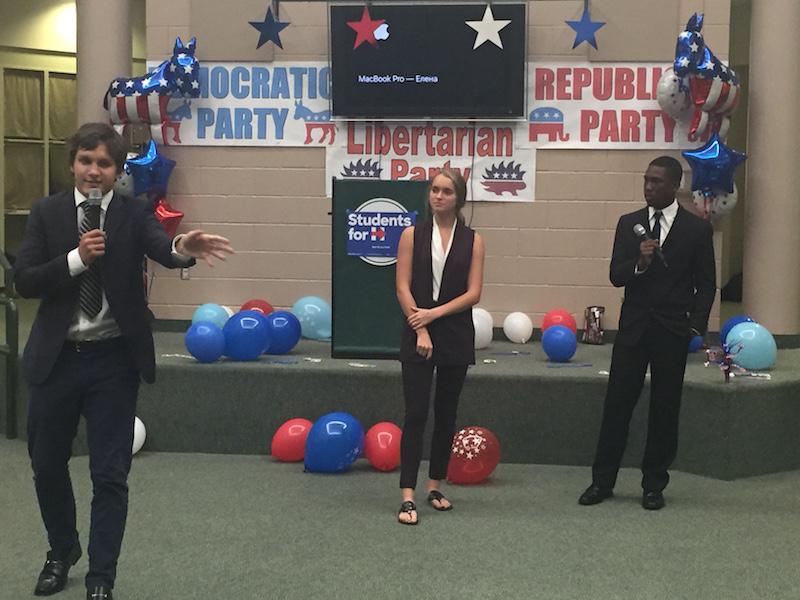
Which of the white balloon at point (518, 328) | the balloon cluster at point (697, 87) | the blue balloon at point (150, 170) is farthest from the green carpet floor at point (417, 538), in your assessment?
the balloon cluster at point (697, 87)

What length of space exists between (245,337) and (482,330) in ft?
4.66

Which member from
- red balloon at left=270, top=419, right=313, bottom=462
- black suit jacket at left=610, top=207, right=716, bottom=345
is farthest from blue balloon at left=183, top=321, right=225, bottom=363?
black suit jacket at left=610, top=207, right=716, bottom=345

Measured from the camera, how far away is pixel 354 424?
5.39 m

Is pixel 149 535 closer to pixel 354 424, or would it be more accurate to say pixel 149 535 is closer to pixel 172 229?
pixel 354 424

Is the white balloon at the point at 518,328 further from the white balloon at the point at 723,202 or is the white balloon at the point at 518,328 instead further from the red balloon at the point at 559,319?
the white balloon at the point at 723,202

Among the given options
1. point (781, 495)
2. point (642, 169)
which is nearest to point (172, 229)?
point (642, 169)

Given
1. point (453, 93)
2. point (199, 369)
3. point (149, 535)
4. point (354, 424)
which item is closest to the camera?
point (149, 535)

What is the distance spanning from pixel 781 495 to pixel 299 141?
3.63m

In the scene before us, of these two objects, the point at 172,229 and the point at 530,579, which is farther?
the point at 172,229

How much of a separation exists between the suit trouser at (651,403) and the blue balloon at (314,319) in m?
2.34

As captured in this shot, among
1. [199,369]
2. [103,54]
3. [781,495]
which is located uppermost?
[103,54]

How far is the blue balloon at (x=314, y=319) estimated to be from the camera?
6.83 m

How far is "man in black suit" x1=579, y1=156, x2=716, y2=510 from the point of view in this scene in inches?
186

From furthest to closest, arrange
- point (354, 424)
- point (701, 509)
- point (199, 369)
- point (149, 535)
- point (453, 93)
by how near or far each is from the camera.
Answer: point (453, 93) < point (199, 369) < point (354, 424) < point (701, 509) < point (149, 535)
